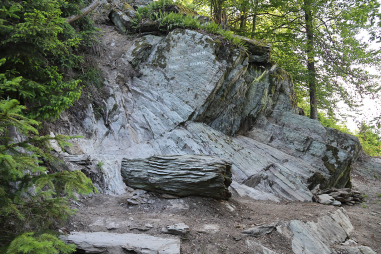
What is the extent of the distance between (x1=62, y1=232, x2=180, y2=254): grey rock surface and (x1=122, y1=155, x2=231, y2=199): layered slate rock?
6.70 feet

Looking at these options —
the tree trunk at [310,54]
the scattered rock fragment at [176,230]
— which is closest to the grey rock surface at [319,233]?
the scattered rock fragment at [176,230]

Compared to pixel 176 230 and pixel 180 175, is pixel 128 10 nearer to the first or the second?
pixel 180 175

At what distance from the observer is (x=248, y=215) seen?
682 cm

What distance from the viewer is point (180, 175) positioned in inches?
264

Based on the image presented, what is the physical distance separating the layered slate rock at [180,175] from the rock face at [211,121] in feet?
5.20

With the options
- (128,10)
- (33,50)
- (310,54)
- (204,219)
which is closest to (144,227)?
(204,219)

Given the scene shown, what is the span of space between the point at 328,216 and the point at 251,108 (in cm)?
747

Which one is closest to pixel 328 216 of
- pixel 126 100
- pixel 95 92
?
pixel 126 100

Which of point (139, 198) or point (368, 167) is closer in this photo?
point (139, 198)

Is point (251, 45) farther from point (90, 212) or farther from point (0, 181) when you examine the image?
point (0, 181)

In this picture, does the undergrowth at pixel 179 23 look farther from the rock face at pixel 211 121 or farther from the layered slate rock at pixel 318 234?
the layered slate rock at pixel 318 234

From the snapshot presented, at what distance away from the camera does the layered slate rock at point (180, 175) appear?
6.66 meters

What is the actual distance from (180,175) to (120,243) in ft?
8.54

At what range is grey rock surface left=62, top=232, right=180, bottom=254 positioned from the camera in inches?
169
